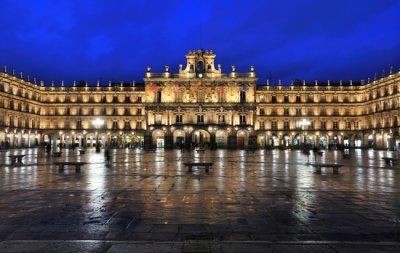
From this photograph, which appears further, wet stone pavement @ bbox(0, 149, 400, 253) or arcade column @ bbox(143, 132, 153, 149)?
arcade column @ bbox(143, 132, 153, 149)

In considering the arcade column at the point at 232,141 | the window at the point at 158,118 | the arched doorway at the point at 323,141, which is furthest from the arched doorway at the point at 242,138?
the arched doorway at the point at 323,141

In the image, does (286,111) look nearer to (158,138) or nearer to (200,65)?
(200,65)

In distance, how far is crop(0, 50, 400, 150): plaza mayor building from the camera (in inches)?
3255

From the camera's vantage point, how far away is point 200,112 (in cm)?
8550

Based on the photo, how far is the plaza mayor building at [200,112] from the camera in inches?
3255

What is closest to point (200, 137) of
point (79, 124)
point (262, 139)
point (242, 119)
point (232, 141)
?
point (232, 141)

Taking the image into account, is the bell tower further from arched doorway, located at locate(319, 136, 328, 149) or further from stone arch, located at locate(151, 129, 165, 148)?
arched doorway, located at locate(319, 136, 328, 149)

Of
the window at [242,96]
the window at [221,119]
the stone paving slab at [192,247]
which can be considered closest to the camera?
→ the stone paving slab at [192,247]

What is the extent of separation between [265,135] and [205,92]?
19.0 metres

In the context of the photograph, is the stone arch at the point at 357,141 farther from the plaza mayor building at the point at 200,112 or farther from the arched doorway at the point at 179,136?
the arched doorway at the point at 179,136

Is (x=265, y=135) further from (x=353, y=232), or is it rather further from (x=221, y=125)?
(x=353, y=232)

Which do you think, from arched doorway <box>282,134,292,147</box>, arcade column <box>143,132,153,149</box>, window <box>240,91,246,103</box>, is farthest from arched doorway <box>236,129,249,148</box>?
arcade column <box>143,132,153,149</box>

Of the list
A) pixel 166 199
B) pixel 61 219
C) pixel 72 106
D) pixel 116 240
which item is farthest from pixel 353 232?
pixel 72 106

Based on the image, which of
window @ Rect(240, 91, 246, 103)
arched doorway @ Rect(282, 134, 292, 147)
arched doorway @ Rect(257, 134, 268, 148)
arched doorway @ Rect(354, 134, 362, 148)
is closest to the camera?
window @ Rect(240, 91, 246, 103)
